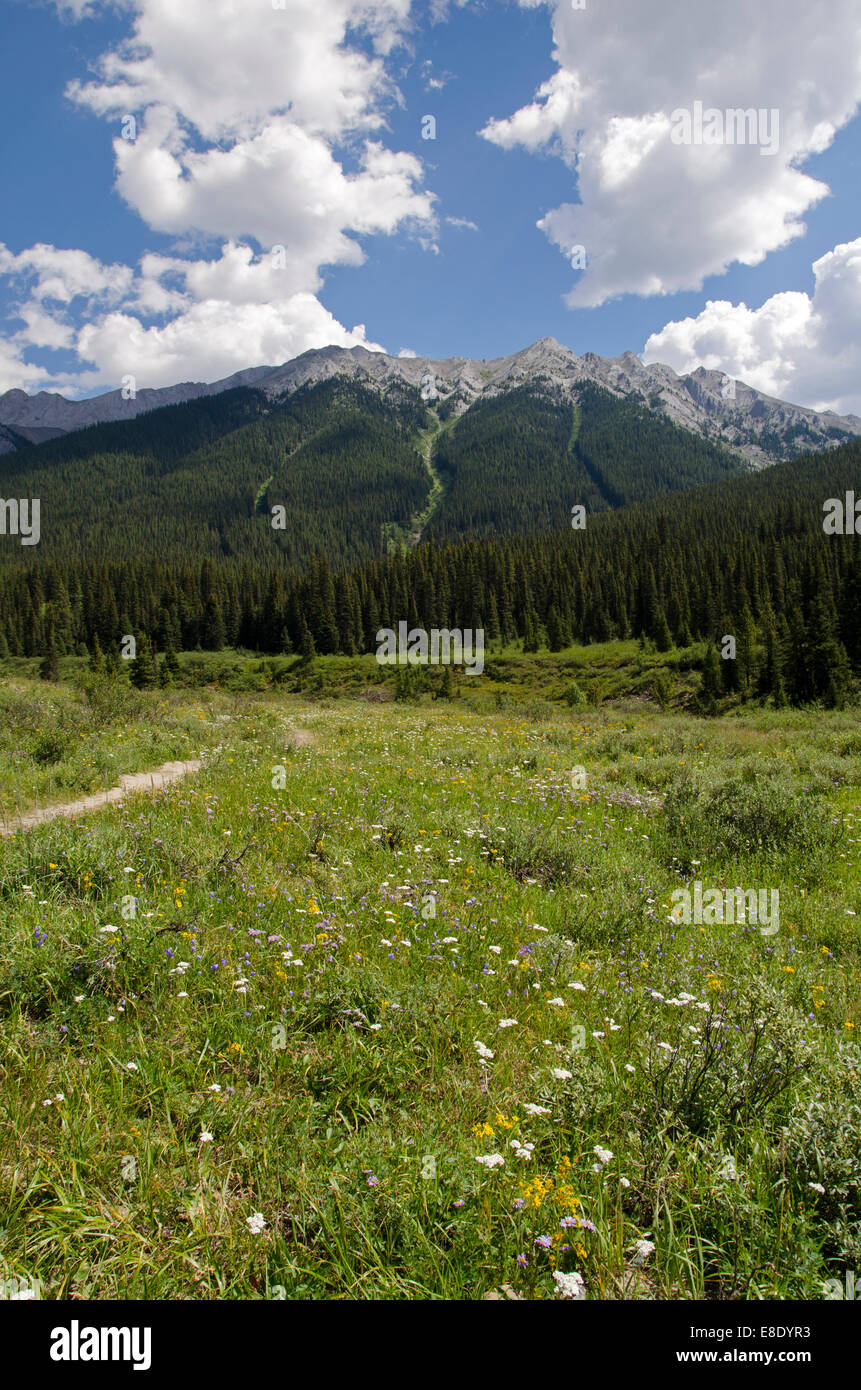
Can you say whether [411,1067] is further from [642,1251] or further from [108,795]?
[108,795]

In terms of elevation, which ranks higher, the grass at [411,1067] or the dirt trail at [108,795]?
the dirt trail at [108,795]

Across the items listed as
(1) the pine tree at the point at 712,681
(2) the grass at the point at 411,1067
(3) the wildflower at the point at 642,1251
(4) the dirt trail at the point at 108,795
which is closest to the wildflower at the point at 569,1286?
(2) the grass at the point at 411,1067

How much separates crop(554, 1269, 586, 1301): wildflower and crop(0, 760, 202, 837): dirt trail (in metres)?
7.31

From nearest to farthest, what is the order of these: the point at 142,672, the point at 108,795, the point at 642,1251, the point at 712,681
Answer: the point at 642,1251 → the point at 108,795 → the point at 712,681 → the point at 142,672

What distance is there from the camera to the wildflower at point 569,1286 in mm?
2116

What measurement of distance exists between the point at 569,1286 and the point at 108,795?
1008 centimetres

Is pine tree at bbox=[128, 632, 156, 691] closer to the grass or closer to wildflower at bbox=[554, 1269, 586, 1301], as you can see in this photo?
the grass

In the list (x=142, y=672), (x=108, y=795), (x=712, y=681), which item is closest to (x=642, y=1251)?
(x=108, y=795)

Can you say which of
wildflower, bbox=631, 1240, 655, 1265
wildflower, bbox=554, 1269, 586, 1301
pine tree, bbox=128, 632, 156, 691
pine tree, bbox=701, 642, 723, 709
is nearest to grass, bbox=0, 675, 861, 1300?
wildflower, bbox=631, 1240, 655, 1265

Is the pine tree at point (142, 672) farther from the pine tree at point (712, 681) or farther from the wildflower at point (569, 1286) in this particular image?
the wildflower at point (569, 1286)

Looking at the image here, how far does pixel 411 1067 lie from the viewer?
12.0ft

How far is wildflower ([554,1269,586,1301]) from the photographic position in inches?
83.3

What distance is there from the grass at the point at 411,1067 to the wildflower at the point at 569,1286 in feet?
0.61
